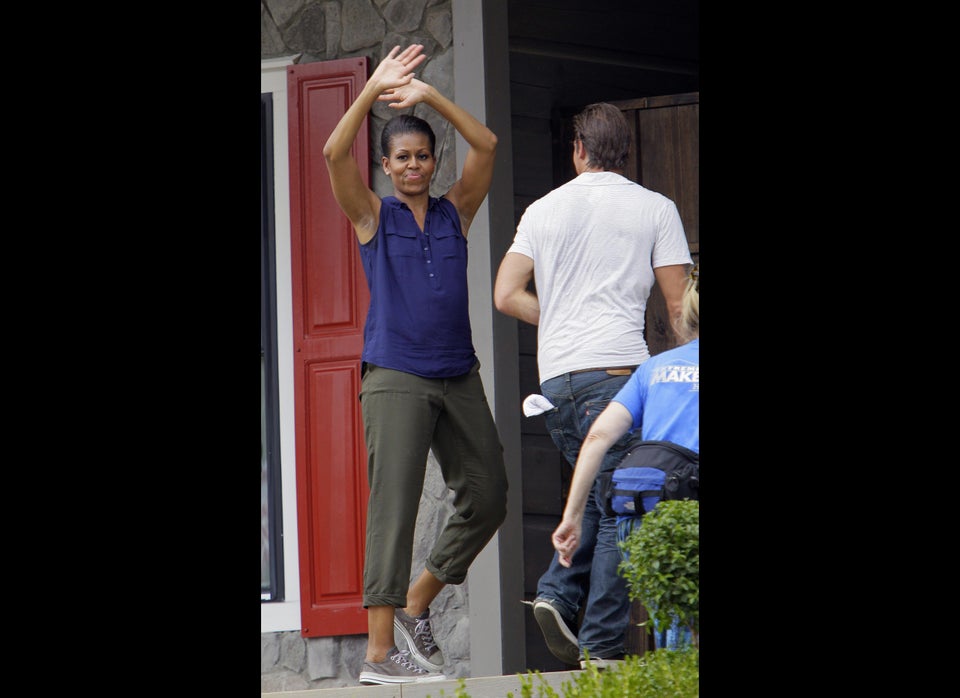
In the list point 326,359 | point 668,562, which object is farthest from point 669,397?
point 326,359

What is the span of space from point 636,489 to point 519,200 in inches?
73.2

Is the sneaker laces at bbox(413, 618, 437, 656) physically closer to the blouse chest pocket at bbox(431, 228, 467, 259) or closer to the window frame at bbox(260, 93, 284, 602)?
the blouse chest pocket at bbox(431, 228, 467, 259)

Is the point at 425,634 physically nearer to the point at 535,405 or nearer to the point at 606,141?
the point at 535,405

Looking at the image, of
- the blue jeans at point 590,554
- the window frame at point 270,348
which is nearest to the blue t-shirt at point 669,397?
the blue jeans at point 590,554

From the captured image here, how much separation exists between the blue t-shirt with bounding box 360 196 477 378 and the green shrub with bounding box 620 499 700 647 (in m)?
1.02

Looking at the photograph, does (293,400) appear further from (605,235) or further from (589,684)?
(589,684)

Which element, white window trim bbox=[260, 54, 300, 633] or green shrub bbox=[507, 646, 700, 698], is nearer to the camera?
green shrub bbox=[507, 646, 700, 698]

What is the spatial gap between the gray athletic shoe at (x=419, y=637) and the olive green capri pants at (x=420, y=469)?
0.47ft

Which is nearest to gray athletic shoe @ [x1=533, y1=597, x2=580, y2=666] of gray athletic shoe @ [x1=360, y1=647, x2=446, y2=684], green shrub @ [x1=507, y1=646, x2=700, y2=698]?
gray athletic shoe @ [x1=360, y1=647, x2=446, y2=684]

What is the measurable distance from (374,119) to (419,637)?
2.09m

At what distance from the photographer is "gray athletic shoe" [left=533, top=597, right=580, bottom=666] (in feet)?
16.2

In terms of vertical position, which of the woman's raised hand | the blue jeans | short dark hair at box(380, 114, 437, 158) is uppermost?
the woman's raised hand

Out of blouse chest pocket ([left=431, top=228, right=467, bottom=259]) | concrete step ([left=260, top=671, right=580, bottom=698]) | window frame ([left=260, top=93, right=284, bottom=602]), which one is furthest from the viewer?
window frame ([left=260, top=93, right=284, bottom=602])

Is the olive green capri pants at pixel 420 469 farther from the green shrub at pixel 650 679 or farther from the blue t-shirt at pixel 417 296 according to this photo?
the green shrub at pixel 650 679
